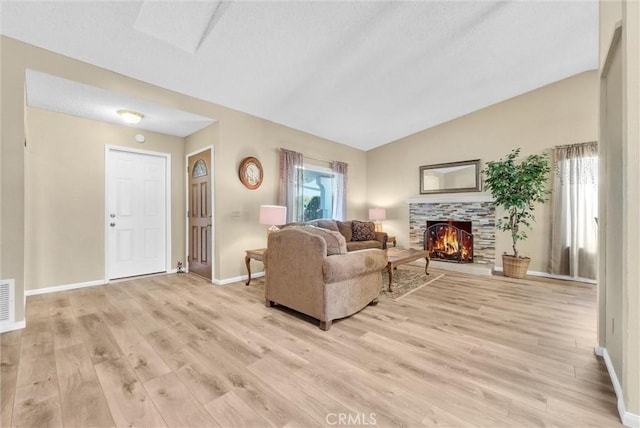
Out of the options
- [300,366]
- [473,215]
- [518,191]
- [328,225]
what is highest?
[518,191]

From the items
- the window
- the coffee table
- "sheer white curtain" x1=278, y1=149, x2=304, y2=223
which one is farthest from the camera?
the window

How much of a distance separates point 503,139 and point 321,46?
3734mm

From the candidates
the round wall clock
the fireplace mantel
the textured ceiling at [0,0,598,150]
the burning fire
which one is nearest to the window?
the round wall clock

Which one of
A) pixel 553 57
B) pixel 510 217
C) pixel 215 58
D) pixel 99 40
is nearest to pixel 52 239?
pixel 99 40

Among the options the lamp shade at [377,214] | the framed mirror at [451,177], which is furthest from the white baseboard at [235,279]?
the framed mirror at [451,177]

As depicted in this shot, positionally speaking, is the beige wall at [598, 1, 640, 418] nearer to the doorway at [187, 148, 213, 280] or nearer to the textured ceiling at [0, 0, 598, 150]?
the textured ceiling at [0, 0, 598, 150]

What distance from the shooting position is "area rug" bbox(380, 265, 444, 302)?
3.24 m

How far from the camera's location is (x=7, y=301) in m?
2.22

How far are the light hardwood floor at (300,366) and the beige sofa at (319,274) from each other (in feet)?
0.53

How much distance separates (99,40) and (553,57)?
17.4ft

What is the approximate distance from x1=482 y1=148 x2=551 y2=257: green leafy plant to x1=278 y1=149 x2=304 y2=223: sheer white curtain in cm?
323

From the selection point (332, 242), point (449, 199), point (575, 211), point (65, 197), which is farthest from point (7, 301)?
point (575, 211)

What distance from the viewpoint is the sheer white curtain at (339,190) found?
5.64m

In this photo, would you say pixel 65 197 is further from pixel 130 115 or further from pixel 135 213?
pixel 130 115
